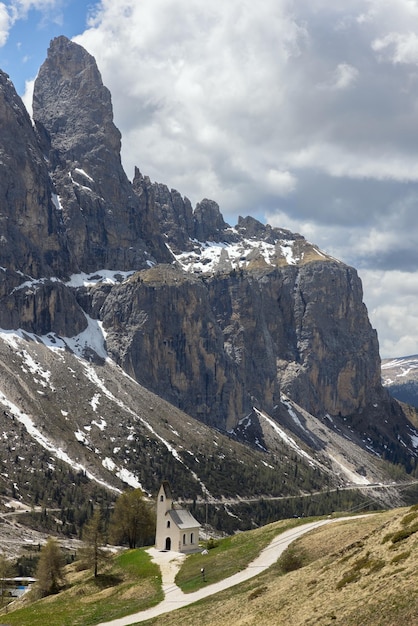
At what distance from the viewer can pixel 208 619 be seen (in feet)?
171

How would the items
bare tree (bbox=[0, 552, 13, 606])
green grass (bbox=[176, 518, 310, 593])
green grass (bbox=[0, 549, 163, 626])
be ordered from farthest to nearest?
bare tree (bbox=[0, 552, 13, 606])
green grass (bbox=[176, 518, 310, 593])
green grass (bbox=[0, 549, 163, 626])

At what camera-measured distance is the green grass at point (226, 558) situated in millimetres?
68500

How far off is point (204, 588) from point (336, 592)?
2237 cm

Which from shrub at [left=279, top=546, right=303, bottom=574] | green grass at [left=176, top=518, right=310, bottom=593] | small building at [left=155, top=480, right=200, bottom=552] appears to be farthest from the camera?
small building at [left=155, top=480, right=200, bottom=552]

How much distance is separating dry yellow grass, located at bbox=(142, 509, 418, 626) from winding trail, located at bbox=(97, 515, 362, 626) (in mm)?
2872

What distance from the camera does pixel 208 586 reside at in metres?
65.4

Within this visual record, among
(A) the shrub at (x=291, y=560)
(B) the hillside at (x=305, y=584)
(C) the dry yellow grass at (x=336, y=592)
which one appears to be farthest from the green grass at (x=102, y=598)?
(A) the shrub at (x=291, y=560)

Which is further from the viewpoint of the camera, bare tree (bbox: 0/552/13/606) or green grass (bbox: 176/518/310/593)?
bare tree (bbox: 0/552/13/606)

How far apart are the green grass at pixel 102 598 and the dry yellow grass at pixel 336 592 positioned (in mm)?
10180

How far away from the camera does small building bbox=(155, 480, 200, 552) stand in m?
92.0

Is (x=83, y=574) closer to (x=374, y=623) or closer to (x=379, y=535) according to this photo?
(x=379, y=535)

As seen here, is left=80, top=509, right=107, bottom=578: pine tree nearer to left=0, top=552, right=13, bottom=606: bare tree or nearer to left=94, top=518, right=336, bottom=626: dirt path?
left=94, top=518, right=336, bottom=626: dirt path

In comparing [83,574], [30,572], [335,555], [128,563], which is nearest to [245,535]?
[128,563]

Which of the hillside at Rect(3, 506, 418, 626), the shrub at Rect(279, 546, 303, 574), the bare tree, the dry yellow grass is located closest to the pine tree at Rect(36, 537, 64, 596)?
the hillside at Rect(3, 506, 418, 626)
